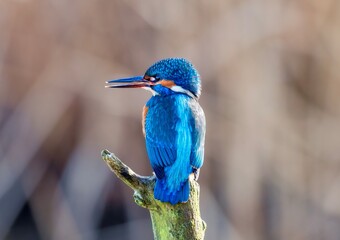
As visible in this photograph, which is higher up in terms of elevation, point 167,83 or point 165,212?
point 167,83

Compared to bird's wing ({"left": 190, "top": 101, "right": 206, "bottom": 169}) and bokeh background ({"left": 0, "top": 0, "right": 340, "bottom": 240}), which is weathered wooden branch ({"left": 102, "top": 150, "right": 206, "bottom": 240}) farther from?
bokeh background ({"left": 0, "top": 0, "right": 340, "bottom": 240})

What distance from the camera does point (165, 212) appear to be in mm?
1499

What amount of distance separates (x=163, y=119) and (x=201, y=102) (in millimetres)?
1983

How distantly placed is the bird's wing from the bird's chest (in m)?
0.03

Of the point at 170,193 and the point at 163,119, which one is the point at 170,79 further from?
the point at 170,193

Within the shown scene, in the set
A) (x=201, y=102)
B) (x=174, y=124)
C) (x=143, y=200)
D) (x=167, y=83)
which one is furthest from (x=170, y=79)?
(x=201, y=102)

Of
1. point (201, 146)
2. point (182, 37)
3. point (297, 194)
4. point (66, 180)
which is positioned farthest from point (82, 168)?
point (201, 146)

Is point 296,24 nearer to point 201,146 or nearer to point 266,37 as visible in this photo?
point 266,37

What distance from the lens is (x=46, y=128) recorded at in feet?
12.1

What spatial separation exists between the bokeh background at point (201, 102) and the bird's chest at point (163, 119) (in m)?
1.82

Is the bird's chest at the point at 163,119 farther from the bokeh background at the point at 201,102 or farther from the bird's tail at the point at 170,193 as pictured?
the bokeh background at the point at 201,102

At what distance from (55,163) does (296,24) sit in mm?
1458

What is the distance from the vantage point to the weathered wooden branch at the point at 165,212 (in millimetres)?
1460

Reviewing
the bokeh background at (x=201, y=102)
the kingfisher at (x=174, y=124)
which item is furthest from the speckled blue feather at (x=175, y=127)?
the bokeh background at (x=201, y=102)
